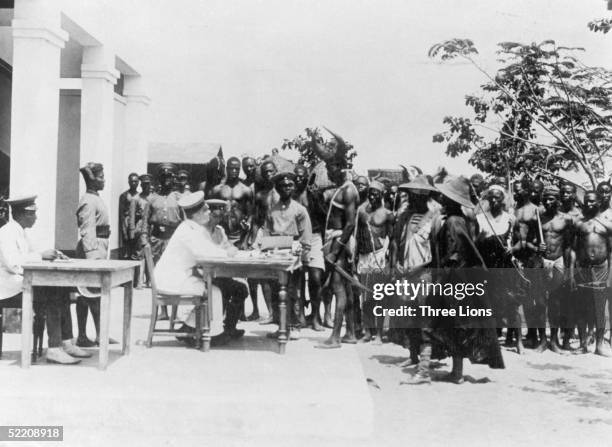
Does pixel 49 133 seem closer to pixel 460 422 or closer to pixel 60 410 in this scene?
pixel 60 410

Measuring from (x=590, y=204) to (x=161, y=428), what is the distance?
4.60 metres

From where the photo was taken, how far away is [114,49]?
10453 mm

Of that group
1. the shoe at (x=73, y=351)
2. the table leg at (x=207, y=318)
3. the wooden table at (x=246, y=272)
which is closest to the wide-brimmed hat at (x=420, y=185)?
the wooden table at (x=246, y=272)

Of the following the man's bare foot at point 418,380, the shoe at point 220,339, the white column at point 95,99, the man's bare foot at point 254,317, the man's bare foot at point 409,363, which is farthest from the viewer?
the white column at point 95,99

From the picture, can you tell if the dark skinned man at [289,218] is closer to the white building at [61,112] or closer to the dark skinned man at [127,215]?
the white building at [61,112]

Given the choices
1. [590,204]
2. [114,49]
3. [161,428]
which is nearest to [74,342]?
[161,428]

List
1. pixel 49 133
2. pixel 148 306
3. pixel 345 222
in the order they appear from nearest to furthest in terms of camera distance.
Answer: pixel 345 222 → pixel 49 133 → pixel 148 306

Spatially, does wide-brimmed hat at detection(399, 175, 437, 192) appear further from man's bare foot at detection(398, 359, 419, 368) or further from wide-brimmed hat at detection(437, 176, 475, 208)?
man's bare foot at detection(398, 359, 419, 368)

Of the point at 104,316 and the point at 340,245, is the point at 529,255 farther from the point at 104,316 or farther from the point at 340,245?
the point at 104,316

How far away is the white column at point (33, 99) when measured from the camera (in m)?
7.48

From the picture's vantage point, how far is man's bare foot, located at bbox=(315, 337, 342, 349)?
20.1 ft

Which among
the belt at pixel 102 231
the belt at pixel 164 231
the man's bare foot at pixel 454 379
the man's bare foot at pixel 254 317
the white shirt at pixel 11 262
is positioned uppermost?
the belt at pixel 164 231

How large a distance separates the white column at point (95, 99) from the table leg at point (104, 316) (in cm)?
579

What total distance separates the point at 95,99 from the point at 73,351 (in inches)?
231
